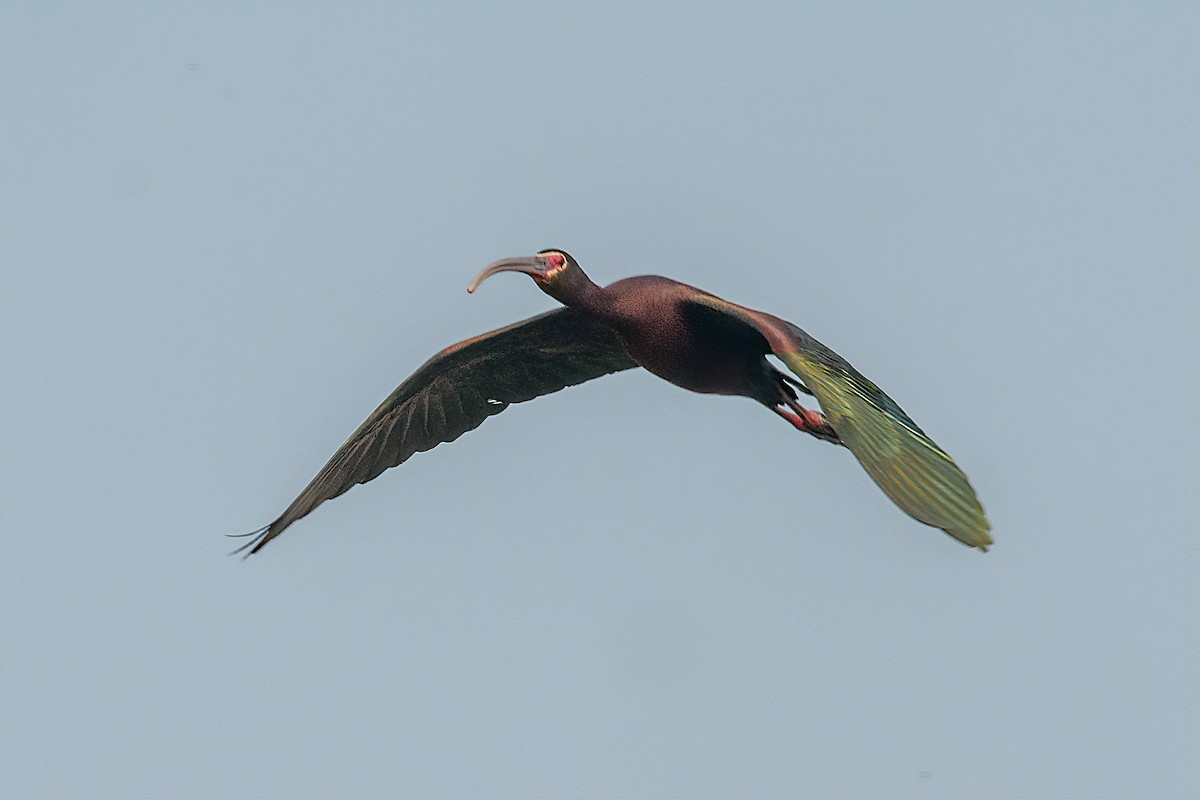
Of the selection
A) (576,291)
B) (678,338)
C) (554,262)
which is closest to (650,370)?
(678,338)

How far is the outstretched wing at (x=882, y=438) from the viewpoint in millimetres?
11219

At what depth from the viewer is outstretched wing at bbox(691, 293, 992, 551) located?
11219 mm

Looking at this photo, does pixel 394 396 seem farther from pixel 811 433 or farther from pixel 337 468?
pixel 811 433

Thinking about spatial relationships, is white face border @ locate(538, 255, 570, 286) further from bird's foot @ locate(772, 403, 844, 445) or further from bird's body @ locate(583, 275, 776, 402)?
bird's foot @ locate(772, 403, 844, 445)

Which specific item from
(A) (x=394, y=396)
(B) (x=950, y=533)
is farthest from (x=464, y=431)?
(B) (x=950, y=533)

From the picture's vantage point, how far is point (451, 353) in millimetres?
15508

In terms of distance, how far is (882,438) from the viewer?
473 inches

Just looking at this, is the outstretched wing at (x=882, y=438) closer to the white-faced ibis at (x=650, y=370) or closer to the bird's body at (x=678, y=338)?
the white-faced ibis at (x=650, y=370)

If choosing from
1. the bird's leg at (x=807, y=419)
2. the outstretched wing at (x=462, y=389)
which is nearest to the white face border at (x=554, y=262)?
the outstretched wing at (x=462, y=389)

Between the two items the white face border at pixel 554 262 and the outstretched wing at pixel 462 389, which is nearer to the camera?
the white face border at pixel 554 262

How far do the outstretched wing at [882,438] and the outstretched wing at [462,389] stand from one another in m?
2.05

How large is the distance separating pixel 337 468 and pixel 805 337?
424 centimetres

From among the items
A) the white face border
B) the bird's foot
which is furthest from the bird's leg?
the white face border

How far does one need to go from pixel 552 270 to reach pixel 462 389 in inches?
81.1
